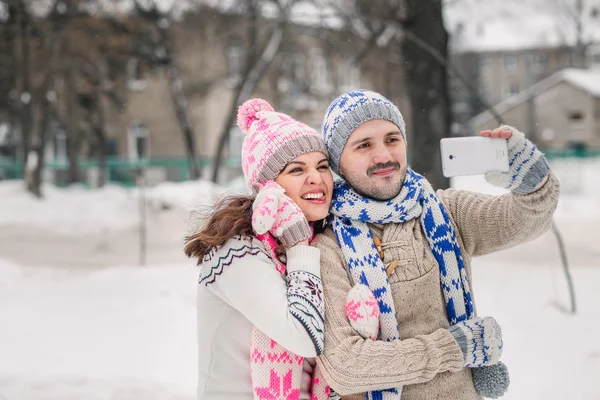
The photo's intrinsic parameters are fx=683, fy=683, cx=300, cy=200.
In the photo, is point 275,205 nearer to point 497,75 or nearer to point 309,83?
point 309,83

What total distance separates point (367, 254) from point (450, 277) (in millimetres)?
305

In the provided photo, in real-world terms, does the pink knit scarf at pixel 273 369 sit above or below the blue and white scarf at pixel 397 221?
below

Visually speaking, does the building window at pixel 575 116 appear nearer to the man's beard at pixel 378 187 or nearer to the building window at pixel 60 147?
the building window at pixel 60 147

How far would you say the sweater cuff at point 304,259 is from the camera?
2.25 metres

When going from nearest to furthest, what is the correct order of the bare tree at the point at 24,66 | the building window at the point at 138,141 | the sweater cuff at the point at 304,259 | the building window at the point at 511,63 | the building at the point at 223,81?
the sweater cuff at the point at 304,259
the bare tree at the point at 24,66
the building at the point at 223,81
the building window at the point at 138,141
the building window at the point at 511,63

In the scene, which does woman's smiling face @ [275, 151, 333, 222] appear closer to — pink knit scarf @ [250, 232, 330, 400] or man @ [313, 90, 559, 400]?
man @ [313, 90, 559, 400]

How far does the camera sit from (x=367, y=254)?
2.31 metres

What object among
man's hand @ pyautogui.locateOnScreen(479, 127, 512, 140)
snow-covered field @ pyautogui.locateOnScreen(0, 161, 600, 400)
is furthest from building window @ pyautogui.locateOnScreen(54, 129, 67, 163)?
man's hand @ pyautogui.locateOnScreen(479, 127, 512, 140)

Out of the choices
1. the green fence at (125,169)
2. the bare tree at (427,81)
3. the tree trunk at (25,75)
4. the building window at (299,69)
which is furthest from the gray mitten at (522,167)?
the green fence at (125,169)

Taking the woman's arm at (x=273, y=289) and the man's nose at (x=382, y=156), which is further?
the man's nose at (x=382, y=156)

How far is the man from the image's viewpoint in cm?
220

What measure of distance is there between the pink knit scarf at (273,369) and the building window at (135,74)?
851 inches

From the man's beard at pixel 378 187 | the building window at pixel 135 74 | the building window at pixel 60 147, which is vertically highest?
the building window at pixel 135 74

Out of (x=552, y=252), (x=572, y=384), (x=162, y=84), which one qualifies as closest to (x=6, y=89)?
(x=162, y=84)
